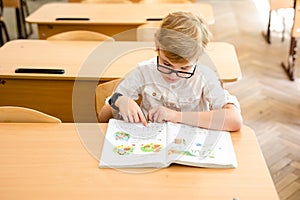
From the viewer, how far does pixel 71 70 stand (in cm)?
201

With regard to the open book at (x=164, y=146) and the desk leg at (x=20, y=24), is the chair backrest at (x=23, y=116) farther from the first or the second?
the desk leg at (x=20, y=24)

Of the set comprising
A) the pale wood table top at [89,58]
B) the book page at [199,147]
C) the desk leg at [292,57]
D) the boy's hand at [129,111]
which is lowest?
the desk leg at [292,57]

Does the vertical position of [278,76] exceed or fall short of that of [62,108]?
it falls short

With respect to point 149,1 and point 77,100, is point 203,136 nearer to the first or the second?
point 77,100

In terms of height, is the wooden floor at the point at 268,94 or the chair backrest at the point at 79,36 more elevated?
the chair backrest at the point at 79,36

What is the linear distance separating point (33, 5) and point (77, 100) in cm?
381

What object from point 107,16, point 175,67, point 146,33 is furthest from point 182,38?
point 107,16

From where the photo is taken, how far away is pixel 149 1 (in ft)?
10.3

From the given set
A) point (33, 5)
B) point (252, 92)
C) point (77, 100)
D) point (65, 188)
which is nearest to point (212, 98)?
point (65, 188)

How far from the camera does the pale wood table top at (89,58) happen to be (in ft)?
6.43

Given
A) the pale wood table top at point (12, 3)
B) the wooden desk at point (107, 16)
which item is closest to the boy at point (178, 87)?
the wooden desk at point (107, 16)

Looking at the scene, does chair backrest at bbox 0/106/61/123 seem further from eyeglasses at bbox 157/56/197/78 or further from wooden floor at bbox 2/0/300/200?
wooden floor at bbox 2/0/300/200

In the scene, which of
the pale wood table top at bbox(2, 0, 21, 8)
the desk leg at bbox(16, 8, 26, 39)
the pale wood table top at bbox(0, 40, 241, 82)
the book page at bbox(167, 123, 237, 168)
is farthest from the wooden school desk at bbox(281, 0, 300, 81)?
the desk leg at bbox(16, 8, 26, 39)

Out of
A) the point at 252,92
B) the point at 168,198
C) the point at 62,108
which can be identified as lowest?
the point at 252,92
